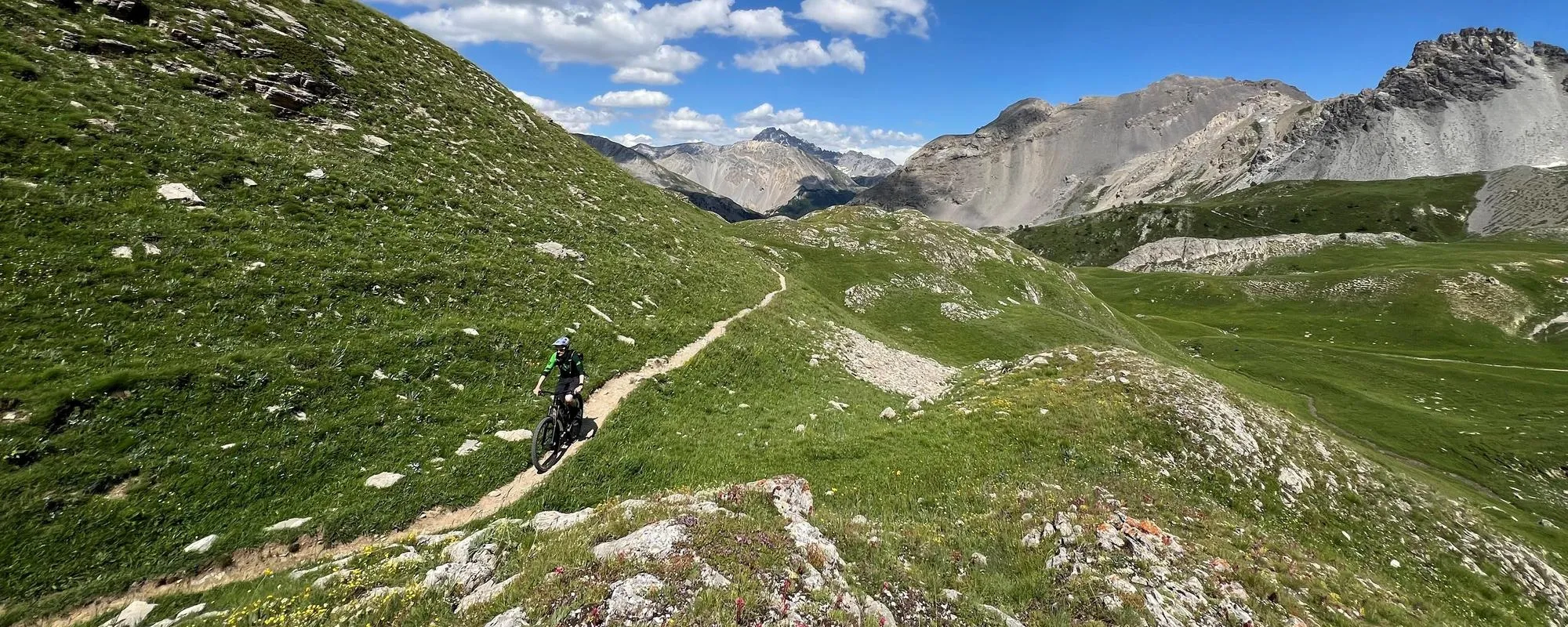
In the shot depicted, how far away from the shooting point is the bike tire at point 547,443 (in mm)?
Answer: 16328

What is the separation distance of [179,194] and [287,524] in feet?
54.5

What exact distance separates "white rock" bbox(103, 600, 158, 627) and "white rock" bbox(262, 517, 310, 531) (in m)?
2.48

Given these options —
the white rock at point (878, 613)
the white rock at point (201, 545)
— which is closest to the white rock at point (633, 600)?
the white rock at point (878, 613)

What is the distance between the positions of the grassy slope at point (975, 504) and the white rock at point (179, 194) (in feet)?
58.3

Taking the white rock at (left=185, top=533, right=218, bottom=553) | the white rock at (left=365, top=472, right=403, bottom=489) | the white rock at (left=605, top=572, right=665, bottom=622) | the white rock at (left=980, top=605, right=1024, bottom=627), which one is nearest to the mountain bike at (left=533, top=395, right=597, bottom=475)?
the white rock at (left=365, top=472, right=403, bottom=489)

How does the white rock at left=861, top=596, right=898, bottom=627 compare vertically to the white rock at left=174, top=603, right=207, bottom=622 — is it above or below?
above

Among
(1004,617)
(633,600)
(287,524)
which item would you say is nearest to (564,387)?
(287,524)

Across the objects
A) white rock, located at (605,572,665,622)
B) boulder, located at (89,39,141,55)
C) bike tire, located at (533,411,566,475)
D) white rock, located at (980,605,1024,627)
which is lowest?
bike tire, located at (533,411,566,475)

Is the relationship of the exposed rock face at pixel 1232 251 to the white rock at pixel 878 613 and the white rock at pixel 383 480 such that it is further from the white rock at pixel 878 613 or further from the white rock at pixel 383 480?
the white rock at pixel 383 480

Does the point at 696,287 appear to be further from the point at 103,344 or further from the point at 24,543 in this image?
the point at 24,543

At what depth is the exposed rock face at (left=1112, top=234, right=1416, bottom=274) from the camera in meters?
162

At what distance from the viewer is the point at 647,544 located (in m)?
9.45

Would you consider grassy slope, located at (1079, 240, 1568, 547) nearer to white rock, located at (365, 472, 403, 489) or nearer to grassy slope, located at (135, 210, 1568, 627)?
grassy slope, located at (135, 210, 1568, 627)

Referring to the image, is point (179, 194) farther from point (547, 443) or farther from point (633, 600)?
point (633, 600)
